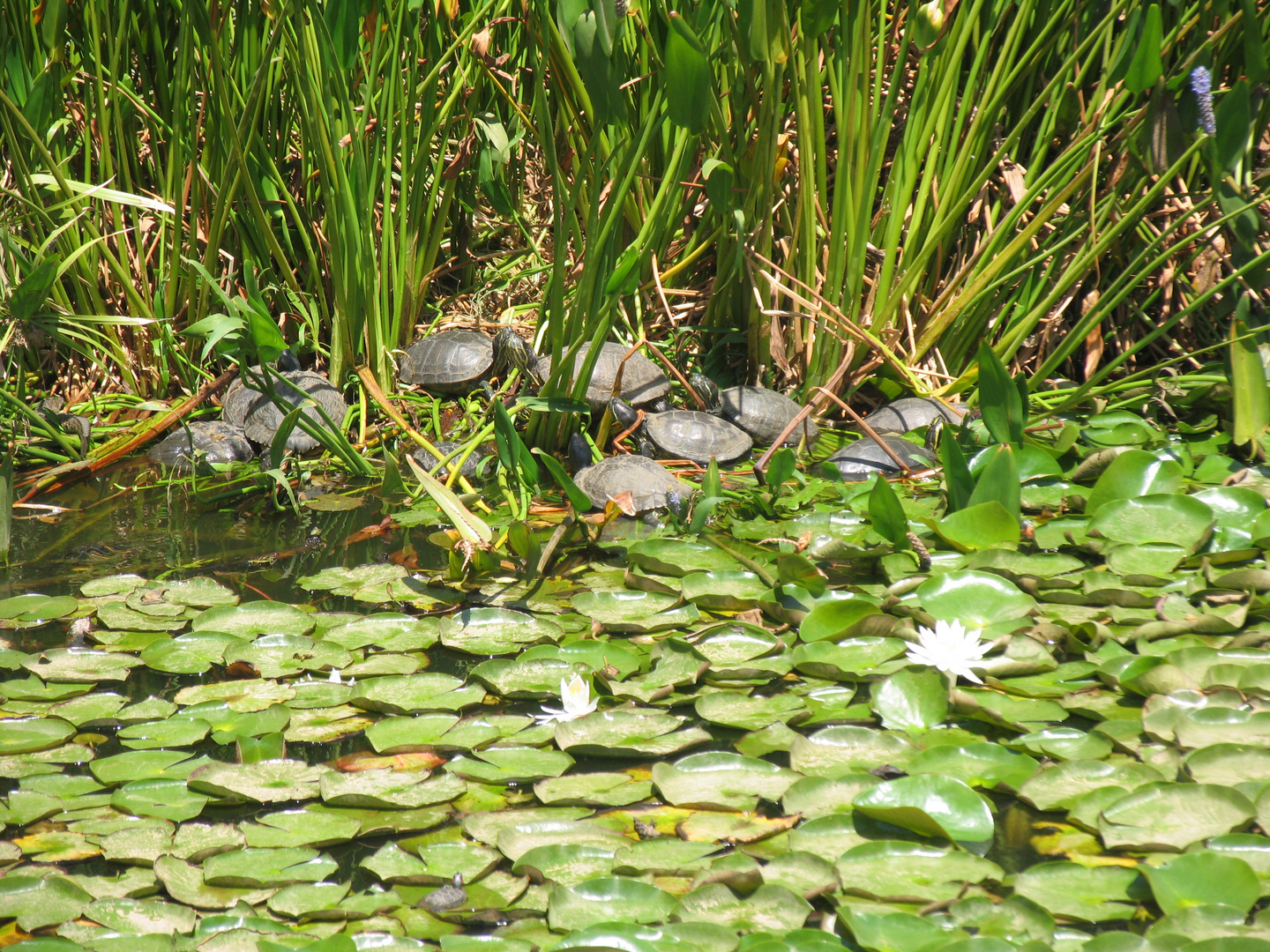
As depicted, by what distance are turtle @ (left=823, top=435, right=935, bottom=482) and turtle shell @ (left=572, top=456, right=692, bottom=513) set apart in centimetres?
45

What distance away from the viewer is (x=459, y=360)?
3.49 meters

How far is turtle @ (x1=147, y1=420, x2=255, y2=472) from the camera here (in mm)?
2883

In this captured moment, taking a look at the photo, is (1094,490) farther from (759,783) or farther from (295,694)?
(295,694)

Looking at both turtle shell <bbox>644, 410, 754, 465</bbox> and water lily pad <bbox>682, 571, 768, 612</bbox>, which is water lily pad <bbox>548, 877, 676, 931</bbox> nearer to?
water lily pad <bbox>682, 571, 768, 612</bbox>

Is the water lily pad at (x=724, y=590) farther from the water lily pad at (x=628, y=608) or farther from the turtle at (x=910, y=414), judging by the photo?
the turtle at (x=910, y=414)

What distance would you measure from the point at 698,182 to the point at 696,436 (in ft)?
2.77

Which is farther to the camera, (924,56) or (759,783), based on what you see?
(924,56)

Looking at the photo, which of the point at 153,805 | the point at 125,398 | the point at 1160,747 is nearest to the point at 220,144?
the point at 125,398

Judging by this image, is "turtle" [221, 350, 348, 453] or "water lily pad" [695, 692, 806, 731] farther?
"turtle" [221, 350, 348, 453]

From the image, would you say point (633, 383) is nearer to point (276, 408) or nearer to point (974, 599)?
point (276, 408)

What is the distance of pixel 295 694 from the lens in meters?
1.62

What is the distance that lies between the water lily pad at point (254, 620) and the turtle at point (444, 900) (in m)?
0.84

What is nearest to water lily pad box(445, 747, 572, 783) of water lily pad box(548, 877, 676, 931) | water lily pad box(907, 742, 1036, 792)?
water lily pad box(548, 877, 676, 931)

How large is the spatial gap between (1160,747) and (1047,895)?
37 centimetres
